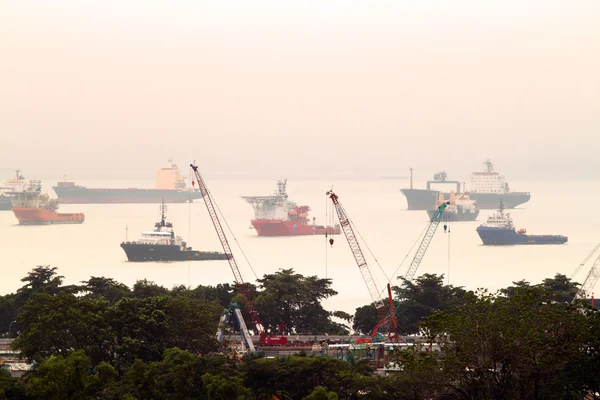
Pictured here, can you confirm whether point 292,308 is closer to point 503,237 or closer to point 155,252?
point 155,252

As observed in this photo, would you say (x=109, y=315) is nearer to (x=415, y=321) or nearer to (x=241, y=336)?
(x=241, y=336)

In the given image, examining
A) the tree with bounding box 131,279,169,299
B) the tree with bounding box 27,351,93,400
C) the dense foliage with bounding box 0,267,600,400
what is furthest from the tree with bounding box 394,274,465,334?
the tree with bounding box 27,351,93,400

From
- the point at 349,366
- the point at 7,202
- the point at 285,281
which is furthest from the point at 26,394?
→ the point at 7,202

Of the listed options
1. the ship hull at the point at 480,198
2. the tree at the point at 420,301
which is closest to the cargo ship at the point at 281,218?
the ship hull at the point at 480,198

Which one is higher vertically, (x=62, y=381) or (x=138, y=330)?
Result: (x=138, y=330)

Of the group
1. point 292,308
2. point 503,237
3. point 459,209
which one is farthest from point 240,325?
Answer: point 459,209

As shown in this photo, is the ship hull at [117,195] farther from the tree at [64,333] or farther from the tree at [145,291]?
the tree at [64,333]

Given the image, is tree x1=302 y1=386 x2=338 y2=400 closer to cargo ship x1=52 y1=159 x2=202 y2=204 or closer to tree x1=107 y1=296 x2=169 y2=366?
tree x1=107 y1=296 x2=169 y2=366
